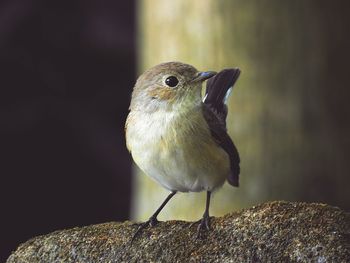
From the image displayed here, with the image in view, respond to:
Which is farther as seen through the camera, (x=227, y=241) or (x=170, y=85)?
(x=170, y=85)

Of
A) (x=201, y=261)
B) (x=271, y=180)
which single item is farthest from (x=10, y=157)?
(x=201, y=261)

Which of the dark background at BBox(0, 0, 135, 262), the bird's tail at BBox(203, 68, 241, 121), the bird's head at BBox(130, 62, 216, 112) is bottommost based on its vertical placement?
the dark background at BBox(0, 0, 135, 262)

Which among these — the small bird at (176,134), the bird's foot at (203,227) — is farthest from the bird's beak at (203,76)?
the bird's foot at (203,227)

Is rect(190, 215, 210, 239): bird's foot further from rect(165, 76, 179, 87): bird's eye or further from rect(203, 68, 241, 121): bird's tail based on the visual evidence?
rect(203, 68, 241, 121): bird's tail

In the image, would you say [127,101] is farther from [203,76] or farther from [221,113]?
[203,76]

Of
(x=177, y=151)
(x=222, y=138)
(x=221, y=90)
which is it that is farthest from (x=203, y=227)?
(x=221, y=90)

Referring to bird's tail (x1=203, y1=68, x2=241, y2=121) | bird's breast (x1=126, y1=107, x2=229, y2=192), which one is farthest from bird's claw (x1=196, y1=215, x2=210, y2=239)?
bird's tail (x1=203, y1=68, x2=241, y2=121)

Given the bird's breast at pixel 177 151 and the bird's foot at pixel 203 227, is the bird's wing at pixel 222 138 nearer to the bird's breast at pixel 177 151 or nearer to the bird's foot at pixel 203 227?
the bird's breast at pixel 177 151
